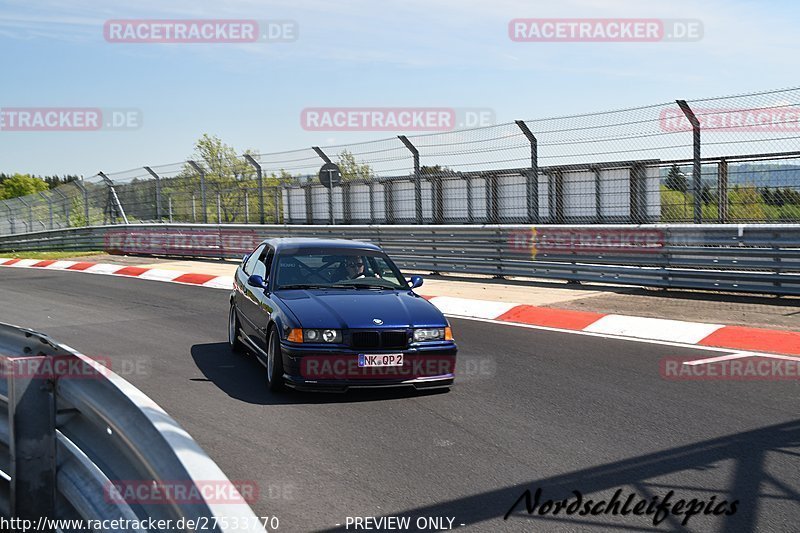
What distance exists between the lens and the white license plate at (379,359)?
23.9 ft

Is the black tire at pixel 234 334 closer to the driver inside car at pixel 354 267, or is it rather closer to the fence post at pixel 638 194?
the driver inside car at pixel 354 267

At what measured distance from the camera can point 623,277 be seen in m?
13.8

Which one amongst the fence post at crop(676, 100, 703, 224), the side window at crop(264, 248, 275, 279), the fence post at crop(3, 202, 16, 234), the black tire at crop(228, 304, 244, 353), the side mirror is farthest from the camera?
the fence post at crop(3, 202, 16, 234)

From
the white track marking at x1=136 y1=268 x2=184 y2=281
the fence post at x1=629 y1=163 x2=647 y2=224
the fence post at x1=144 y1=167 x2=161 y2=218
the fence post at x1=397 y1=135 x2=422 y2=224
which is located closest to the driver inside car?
the fence post at x1=629 y1=163 x2=647 y2=224

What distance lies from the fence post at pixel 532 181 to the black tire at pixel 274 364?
326 inches

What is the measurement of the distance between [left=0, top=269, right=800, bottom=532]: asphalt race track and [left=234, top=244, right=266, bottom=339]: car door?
0.42 meters

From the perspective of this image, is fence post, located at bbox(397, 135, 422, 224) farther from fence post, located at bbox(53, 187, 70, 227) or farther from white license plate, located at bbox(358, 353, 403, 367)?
fence post, located at bbox(53, 187, 70, 227)

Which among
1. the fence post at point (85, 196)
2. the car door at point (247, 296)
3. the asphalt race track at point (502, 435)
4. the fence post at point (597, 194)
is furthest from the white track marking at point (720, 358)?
the fence post at point (85, 196)

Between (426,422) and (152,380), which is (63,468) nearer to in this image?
(426,422)

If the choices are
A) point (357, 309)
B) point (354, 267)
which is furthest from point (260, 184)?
point (357, 309)

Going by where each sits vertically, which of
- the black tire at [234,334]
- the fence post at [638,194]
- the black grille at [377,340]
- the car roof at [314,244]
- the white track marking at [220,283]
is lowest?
the white track marking at [220,283]

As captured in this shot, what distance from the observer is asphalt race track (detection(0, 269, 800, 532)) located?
473 cm

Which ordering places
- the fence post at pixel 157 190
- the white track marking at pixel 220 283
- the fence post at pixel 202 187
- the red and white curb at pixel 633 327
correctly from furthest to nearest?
the fence post at pixel 157 190 < the fence post at pixel 202 187 < the white track marking at pixel 220 283 < the red and white curb at pixel 633 327

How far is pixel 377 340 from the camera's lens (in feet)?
24.1
